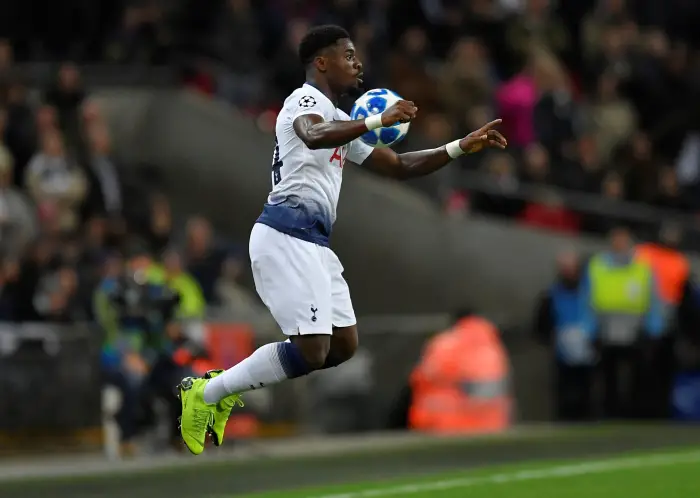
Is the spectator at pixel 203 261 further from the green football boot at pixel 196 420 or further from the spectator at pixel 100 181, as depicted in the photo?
the green football boot at pixel 196 420

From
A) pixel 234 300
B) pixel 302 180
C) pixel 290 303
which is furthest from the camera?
pixel 234 300

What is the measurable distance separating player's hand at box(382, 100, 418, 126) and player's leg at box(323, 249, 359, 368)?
39.4 inches

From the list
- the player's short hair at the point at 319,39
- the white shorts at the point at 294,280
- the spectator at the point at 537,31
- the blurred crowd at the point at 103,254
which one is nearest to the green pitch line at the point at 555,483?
the white shorts at the point at 294,280

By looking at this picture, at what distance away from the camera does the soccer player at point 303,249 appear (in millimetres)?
9289

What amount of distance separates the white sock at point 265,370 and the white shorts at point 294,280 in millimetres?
143

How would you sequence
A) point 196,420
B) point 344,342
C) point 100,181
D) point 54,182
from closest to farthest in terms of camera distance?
point 344,342, point 196,420, point 54,182, point 100,181

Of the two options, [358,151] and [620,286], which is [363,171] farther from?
[358,151]

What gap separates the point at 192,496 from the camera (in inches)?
459

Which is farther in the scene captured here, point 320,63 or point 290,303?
point 320,63

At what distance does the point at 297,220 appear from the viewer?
30.9 ft

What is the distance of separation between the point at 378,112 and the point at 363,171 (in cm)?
1067

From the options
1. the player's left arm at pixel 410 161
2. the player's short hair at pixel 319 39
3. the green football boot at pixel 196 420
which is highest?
the player's short hair at pixel 319 39

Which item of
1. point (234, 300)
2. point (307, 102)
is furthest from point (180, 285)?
point (307, 102)

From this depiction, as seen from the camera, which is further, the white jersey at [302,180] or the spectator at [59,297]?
the spectator at [59,297]
